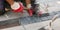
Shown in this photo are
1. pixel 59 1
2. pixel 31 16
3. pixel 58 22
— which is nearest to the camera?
pixel 58 22

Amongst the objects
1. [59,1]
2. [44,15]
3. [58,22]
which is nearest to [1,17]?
[44,15]

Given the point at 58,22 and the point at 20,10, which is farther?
the point at 20,10

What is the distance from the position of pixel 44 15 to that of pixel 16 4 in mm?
349

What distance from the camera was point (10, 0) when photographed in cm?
159

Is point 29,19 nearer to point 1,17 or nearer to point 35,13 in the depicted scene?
point 35,13

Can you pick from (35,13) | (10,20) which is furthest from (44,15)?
(10,20)

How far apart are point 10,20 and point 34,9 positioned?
32cm

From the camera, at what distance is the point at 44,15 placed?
A: 5.32ft

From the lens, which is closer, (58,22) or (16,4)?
(58,22)

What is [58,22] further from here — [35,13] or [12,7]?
[12,7]

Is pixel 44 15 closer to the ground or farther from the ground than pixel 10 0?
closer to the ground

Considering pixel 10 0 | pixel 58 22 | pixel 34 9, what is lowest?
pixel 58 22

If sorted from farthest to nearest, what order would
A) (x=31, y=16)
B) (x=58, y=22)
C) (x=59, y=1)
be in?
1. (x=59, y=1)
2. (x=31, y=16)
3. (x=58, y=22)

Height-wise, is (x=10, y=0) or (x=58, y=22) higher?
(x=10, y=0)
